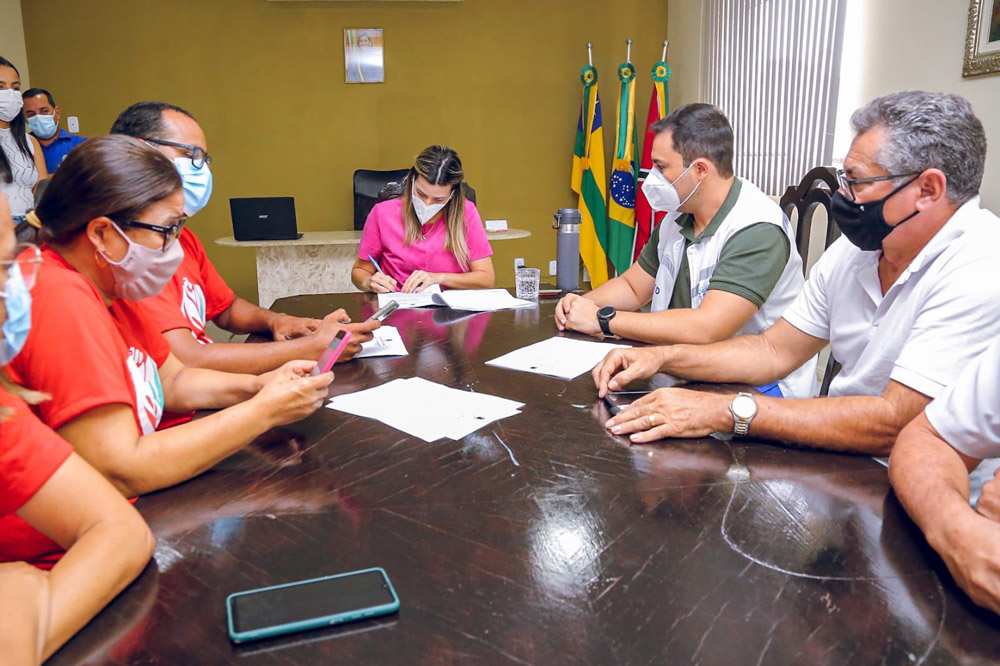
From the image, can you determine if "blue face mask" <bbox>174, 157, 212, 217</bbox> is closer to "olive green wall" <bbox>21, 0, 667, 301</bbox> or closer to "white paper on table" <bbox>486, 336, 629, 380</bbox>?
"white paper on table" <bbox>486, 336, 629, 380</bbox>

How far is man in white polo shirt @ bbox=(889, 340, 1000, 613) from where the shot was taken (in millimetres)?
751

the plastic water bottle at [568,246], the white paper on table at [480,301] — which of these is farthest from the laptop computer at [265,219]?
the plastic water bottle at [568,246]

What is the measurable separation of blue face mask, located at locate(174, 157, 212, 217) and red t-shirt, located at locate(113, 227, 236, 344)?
0.28 ft

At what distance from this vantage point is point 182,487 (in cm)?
101

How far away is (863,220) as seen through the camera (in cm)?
141

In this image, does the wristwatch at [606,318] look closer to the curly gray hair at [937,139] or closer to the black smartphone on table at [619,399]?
the black smartphone on table at [619,399]

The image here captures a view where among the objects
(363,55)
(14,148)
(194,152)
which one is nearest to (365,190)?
(363,55)

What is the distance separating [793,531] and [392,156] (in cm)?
461

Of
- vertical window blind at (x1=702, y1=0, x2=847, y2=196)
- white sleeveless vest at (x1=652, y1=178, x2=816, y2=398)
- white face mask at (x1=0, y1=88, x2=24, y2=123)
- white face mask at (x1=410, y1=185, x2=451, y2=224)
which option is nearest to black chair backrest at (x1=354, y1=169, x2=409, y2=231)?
white face mask at (x1=0, y1=88, x2=24, y2=123)

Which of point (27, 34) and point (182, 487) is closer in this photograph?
point (182, 487)

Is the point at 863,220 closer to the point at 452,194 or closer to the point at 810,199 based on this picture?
the point at 810,199

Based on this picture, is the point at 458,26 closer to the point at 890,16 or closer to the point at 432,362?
the point at 890,16

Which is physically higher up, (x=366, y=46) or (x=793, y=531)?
(x=366, y=46)

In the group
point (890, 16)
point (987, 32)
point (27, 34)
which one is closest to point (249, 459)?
point (987, 32)
